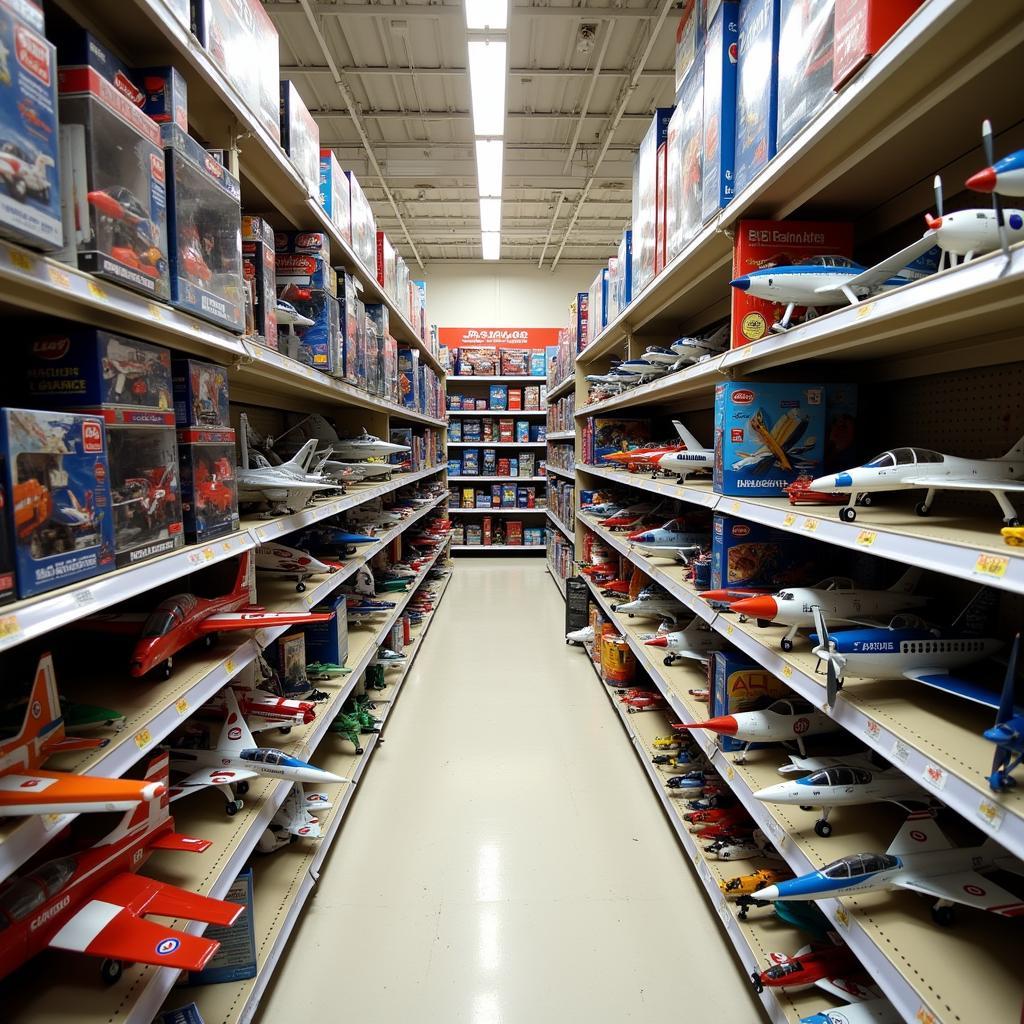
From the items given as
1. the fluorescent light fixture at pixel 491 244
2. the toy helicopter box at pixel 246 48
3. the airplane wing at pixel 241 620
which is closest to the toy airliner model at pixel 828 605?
the airplane wing at pixel 241 620

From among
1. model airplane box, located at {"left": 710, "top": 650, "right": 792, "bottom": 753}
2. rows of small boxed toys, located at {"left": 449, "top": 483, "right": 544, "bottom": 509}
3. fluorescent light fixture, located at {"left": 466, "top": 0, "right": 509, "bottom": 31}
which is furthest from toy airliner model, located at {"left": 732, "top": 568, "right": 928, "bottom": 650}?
rows of small boxed toys, located at {"left": 449, "top": 483, "right": 544, "bottom": 509}

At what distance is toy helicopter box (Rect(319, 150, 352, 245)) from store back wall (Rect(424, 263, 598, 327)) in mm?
8481

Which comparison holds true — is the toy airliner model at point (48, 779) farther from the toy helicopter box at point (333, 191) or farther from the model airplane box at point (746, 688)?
the toy helicopter box at point (333, 191)

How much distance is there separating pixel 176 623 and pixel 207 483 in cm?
35

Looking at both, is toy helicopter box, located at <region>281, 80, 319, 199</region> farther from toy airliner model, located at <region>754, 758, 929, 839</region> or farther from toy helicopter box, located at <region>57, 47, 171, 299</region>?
toy airliner model, located at <region>754, 758, 929, 839</region>

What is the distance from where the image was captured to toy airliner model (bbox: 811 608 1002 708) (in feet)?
4.32

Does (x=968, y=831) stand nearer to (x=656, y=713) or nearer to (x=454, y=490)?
(x=656, y=713)

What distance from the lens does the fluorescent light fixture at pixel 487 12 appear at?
4.23 meters

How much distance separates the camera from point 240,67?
1671mm

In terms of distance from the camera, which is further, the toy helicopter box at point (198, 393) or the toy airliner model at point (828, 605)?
the toy airliner model at point (828, 605)

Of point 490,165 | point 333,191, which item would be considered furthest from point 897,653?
point 490,165

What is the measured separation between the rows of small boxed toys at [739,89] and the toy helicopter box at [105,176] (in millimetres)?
1371

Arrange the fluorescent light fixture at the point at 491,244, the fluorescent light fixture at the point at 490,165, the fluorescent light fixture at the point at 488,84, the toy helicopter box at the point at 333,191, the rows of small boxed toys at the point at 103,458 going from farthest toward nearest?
the fluorescent light fixture at the point at 491,244, the fluorescent light fixture at the point at 490,165, the fluorescent light fixture at the point at 488,84, the toy helicopter box at the point at 333,191, the rows of small boxed toys at the point at 103,458

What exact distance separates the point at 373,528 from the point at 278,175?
Answer: 2.27m
